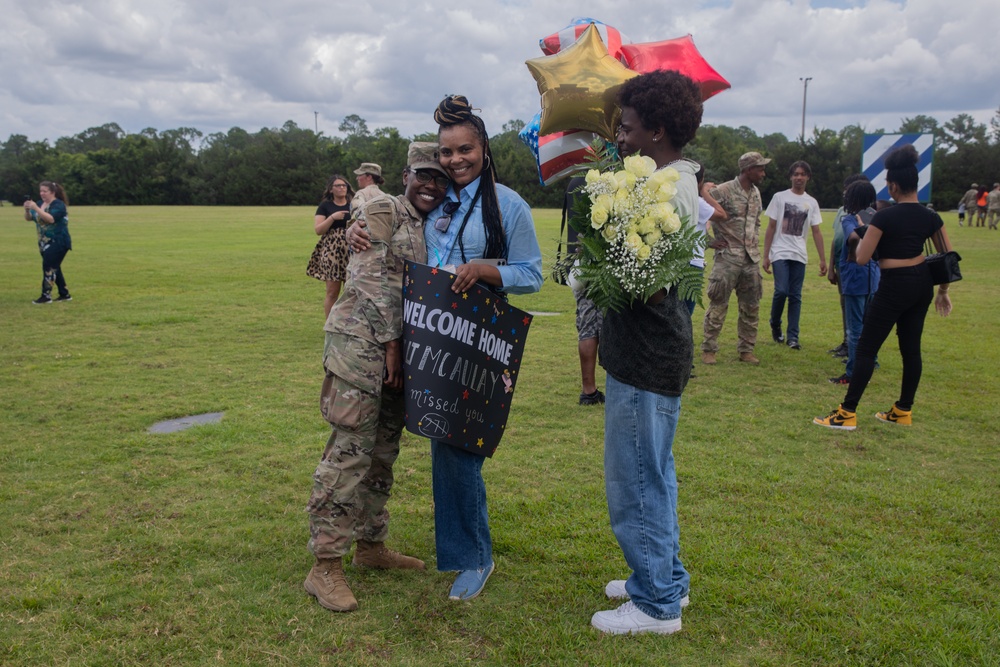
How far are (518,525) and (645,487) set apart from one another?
57.6 inches

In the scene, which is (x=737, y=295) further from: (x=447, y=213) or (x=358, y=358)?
(x=358, y=358)

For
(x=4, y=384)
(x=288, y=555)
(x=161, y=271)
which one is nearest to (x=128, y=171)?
(x=161, y=271)

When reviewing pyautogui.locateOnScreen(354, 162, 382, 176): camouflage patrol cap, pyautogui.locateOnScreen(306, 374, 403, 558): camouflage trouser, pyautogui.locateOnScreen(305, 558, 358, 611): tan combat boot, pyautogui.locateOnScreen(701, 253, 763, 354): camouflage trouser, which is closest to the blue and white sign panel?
pyautogui.locateOnScreen(701, 253, 763, 354): camouflage trouser

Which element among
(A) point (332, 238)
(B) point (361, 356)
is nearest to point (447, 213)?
(B) point (361, 356)

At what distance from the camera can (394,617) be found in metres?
3.52

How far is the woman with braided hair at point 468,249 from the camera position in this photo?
3.45 metres

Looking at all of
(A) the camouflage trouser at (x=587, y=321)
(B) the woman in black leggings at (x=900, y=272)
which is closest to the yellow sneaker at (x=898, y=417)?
(B) the woman in black leggings at (x=900, y=272)

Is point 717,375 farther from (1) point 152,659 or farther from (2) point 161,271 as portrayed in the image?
(2) point 161,271

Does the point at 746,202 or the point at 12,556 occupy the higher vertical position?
the point at 746,202

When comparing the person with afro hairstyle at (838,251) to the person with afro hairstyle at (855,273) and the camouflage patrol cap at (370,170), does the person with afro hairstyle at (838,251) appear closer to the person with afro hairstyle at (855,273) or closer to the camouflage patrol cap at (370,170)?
the person with afro hairstyle at (855,273)

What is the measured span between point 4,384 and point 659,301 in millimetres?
7389

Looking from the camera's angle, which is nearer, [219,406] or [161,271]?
[219,406]

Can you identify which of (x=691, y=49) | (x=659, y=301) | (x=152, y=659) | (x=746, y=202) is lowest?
(x=152, y=659)

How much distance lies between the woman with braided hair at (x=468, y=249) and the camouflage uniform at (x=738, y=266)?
18.4ft
